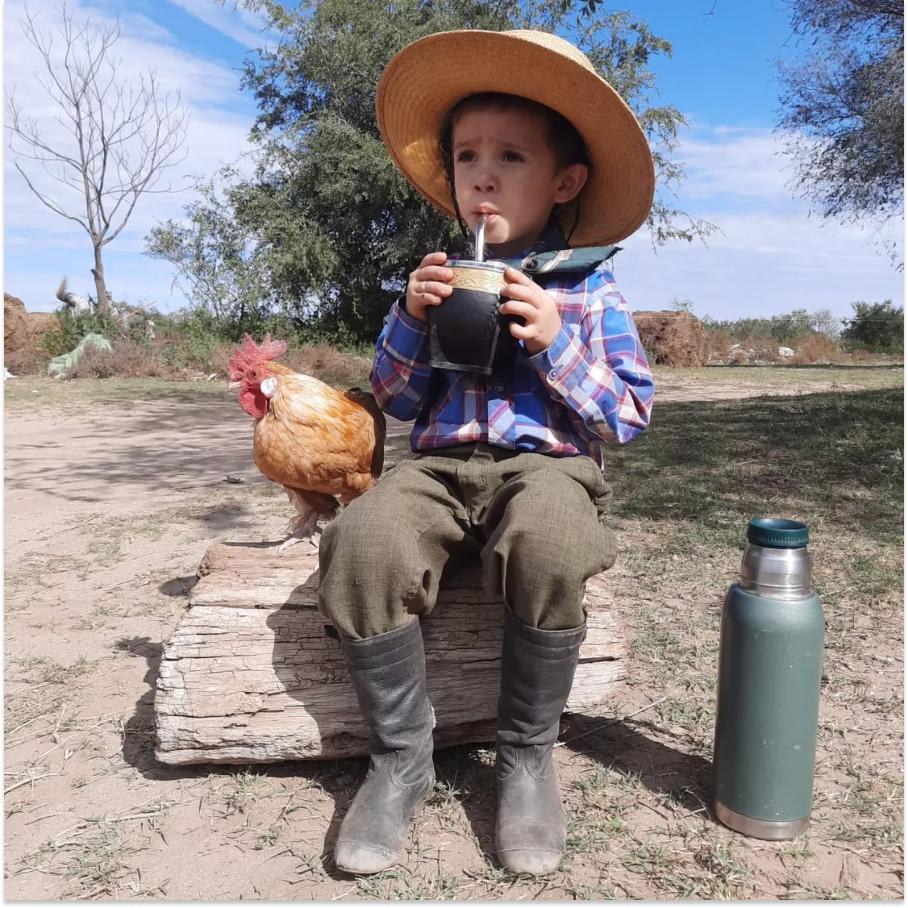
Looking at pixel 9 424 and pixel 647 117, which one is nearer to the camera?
pixel 9 424

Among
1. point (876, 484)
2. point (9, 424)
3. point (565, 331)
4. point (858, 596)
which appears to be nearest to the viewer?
point (565, 331)

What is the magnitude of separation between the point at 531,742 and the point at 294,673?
2.07 feet

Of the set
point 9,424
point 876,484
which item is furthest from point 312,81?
point 876,484

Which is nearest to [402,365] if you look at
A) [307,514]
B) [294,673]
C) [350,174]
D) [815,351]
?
[307,514]

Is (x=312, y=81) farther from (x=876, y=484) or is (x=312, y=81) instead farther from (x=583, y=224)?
(x=583, y=224)

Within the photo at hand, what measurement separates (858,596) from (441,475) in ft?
6.71

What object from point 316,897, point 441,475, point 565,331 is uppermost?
point 565,331

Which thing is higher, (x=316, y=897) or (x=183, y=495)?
(x=183, y=495)

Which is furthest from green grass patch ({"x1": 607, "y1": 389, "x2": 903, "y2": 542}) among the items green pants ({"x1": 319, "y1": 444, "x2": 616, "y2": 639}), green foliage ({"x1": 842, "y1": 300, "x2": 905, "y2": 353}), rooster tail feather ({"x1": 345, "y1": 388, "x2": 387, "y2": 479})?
green foliage ({"x1": 842, "y1": 300, "x2": 905, "y2": 353})

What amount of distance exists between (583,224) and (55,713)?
6.98 ft

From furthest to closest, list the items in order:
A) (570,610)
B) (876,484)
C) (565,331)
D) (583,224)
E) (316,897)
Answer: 1. (876,484)
2. (583,224)
3. (565,331)
4. (570,610)
5. (316,897)

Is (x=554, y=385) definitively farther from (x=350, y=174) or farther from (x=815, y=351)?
(x=815, y=351)

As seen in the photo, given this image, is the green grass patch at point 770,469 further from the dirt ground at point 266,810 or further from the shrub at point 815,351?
the shrub at point 815,351

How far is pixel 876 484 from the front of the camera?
4.94 m
